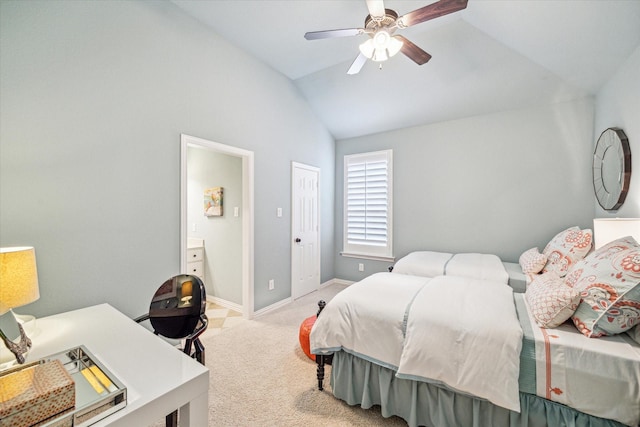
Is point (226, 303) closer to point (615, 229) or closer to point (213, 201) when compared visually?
point (213, 201)

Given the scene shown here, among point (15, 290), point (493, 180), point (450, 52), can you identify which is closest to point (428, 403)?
point (15, 290)

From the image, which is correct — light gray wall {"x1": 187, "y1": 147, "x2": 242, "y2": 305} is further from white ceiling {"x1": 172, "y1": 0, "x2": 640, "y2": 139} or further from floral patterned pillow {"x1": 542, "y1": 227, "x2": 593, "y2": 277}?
floral patterned pillow {"x1": 542, "y1": 227, "x2": 593, "y2": 277}

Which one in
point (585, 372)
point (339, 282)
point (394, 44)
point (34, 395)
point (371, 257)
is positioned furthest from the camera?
point (339, 282)

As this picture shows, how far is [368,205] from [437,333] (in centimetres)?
311

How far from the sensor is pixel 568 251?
2424 millimetres

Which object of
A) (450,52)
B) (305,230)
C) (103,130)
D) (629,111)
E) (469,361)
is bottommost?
(469,361)

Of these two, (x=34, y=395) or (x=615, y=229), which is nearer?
(x=34, y=395)

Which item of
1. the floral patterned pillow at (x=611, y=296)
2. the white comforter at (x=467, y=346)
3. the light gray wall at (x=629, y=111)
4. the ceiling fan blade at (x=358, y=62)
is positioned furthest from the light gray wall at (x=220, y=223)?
the light gray wall at (x=629, y=111)

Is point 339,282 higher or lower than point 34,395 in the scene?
lower

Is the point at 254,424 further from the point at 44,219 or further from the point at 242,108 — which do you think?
the point at 242,108

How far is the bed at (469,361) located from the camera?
1.23 metres

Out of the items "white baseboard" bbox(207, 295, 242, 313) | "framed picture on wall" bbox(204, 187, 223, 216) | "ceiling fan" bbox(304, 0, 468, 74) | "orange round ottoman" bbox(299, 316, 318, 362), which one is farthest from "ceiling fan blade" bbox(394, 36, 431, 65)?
"white baseboard" bbox(207, 295, 242, 313)

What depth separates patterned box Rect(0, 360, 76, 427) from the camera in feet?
2.10

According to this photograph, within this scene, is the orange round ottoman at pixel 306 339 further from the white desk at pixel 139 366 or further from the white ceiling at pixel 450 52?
the white ceiling at pixel 450 52
